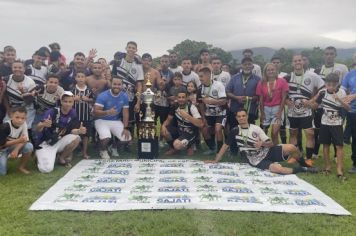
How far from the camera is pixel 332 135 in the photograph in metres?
7.01

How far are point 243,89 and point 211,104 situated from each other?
75cm

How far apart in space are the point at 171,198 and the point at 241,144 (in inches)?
93.3

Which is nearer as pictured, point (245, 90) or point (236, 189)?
point (236, 189)

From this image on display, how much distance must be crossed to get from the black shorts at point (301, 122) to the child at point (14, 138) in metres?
5.06

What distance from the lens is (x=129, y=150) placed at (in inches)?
354

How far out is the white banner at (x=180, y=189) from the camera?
525 centimetres

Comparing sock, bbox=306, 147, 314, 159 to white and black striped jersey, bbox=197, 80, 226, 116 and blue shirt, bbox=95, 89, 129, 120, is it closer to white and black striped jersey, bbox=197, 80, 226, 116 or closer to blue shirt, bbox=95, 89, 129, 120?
white and black striped jersey, bbox=197, 80, 226, 116

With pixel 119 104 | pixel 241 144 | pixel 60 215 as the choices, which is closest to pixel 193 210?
pixel 60 215

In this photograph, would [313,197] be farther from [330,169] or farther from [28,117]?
[28,117]

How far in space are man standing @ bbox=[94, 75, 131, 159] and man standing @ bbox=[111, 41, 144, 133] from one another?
1.48 feet

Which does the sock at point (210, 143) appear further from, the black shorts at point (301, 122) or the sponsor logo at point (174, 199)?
the sponsor logo at point (174, 199)

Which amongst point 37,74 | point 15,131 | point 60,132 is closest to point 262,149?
point 60,132

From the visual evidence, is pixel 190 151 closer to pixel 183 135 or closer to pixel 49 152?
pixel 183 135

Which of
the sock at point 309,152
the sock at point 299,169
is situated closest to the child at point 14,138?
the sock at point 299,169
